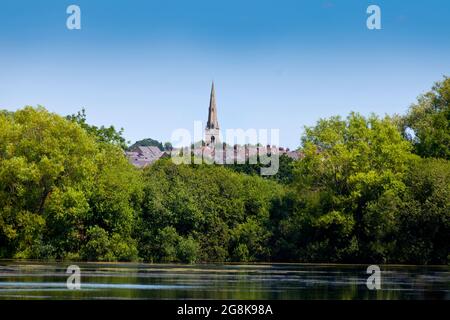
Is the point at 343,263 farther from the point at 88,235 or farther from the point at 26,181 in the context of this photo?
the point at 26,181

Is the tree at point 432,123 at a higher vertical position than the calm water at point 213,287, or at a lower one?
higher

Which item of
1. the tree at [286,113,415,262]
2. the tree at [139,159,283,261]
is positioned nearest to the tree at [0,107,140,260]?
the tree at [139,159,283,261]

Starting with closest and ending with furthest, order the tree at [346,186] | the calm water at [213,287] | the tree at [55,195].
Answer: the calm water at [213,287], the tree at [55,195], the tree at [346,186]

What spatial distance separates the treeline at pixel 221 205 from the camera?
7038cm

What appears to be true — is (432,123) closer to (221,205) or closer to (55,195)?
(221,205)

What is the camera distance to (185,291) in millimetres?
34188

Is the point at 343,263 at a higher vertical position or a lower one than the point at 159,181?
lower

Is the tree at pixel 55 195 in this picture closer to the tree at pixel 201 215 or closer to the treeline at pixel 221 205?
the treeline at pixel 221 205

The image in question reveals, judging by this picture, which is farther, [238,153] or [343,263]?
[238,153]

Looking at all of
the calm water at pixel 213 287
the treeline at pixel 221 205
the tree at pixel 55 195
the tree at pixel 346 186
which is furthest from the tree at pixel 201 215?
the calm water at pixel 213 287
